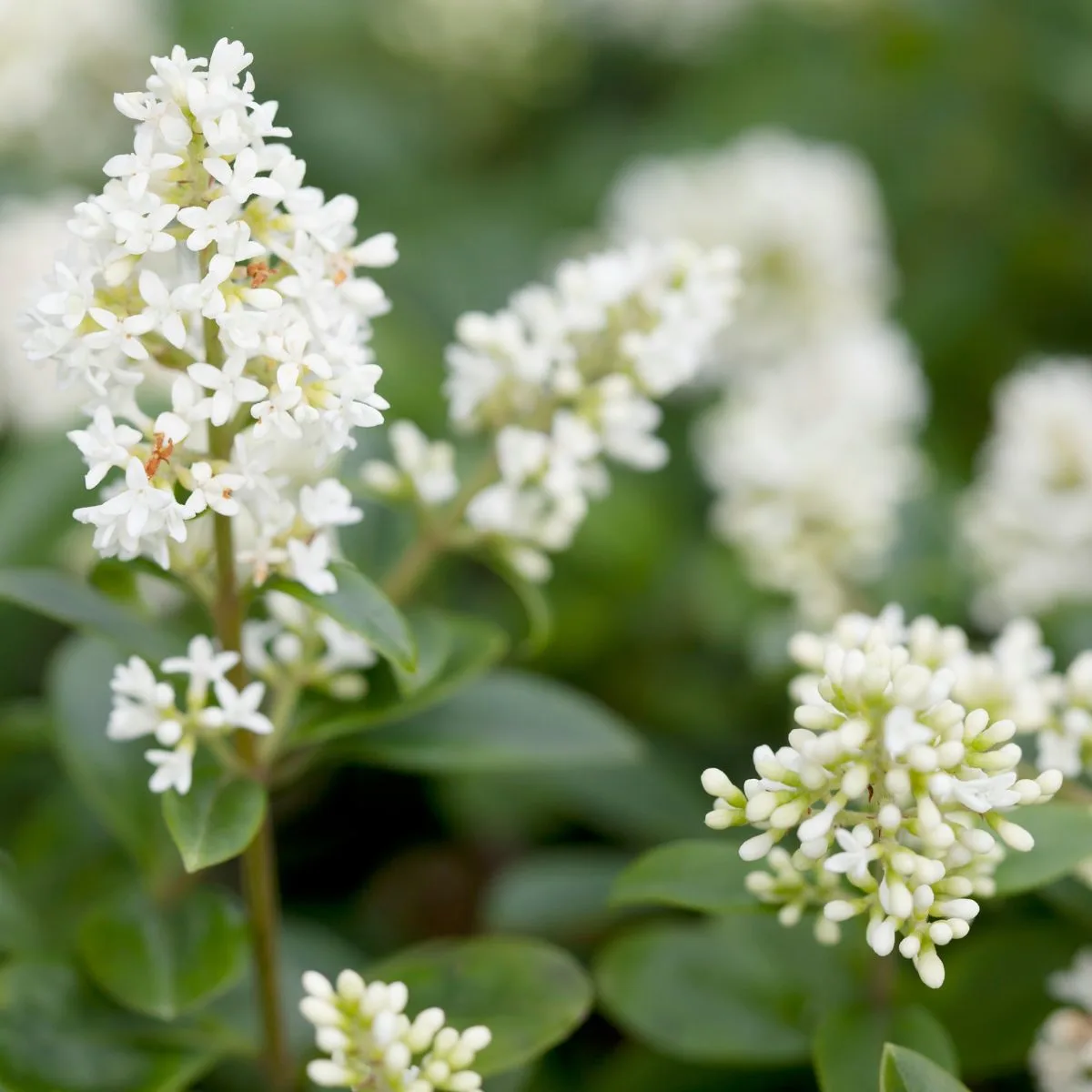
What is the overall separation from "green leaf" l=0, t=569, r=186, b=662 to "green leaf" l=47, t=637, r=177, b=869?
0.11 meters

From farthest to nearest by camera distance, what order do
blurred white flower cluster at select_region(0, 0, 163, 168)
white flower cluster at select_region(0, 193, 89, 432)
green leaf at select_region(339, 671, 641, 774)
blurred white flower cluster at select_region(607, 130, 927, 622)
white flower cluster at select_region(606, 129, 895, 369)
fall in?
blurred white flower cluster at select_region(0, 0, 163, 168)
white flower cluster at select_region(606, 129, 895, 369)
white flower cluster at select_region(0, 193, 89, 432)
blurred white flower cluster at select_region(607, 130, 927, 622)
green leaf at select_region(339, 671, 641, 774)

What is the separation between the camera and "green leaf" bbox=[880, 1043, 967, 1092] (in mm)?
992

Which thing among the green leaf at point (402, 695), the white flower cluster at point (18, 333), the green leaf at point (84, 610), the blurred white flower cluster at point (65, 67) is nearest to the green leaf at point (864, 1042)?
the green leaf at point (402, 695)

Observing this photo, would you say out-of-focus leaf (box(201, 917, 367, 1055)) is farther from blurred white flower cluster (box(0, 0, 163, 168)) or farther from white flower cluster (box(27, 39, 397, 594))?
blurred white flower cluster (box(0, 0, 163, 168))

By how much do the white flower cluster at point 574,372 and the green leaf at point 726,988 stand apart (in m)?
0.41

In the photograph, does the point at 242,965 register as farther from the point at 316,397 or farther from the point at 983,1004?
the point at 983,1004

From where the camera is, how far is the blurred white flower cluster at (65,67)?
261 centimetres

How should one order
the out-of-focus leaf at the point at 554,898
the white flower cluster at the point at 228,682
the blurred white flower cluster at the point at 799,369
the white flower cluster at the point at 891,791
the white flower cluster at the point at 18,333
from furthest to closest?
the white flower cluster at the point at 18,333 → the blurred white flower cluster at the point at 799,369 → the out-of-focus leaf at the point at 554,898 → the white flower cluster at the point at 228,682 → the white flower cluster at the point at 891,791

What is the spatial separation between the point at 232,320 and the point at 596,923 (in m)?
0.97

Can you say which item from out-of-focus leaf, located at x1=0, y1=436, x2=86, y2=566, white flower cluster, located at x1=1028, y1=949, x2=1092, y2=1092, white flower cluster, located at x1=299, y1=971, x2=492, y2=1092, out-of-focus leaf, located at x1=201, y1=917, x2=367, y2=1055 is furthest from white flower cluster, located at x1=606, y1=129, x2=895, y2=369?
white flower cluster, located at x1=299, y1=971, x2=492, y2=1092

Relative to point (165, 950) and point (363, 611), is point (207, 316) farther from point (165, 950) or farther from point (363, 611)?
point (165, 950)

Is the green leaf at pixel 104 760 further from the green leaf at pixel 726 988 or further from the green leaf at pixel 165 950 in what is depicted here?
the green leaf at pixel 726 988

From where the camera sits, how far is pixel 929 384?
2.91 metres

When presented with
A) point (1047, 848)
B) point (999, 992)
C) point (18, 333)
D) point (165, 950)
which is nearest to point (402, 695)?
point (165, 950)
